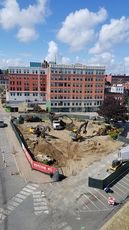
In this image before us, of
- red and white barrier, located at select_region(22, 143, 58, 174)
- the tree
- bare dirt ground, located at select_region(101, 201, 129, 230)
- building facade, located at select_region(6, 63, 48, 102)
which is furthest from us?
building facade, located at select_region(6, 63, 48, 102)

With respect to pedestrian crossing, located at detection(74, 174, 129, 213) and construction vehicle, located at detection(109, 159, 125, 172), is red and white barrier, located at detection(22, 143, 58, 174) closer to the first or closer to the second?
pedestrian crossing, located at detection(74, 174, 129, 213)

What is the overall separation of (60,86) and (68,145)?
4693 cm

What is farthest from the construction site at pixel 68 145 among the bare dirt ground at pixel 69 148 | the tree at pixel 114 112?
the tree at pixel 114 112

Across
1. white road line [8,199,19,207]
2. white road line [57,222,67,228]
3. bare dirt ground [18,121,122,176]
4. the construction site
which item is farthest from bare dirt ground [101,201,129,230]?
bare dirt ground [18,121,122,176]

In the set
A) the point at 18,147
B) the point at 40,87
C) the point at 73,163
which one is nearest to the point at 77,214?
the point at 73,163

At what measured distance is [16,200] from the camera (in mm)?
31766

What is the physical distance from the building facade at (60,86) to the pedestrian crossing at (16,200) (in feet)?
217

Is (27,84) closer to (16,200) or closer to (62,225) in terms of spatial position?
(16,200)

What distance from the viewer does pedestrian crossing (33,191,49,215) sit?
96.8ft

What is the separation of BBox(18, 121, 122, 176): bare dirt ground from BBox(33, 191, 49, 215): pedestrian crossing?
7857 mm

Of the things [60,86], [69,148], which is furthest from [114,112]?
[60,86]

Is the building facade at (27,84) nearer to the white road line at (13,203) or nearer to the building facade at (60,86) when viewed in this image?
the building facade at (60,86)

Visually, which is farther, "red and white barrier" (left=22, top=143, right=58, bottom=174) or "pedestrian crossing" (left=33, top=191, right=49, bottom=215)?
"red and white barrier" (left=22, top=143, right=58, bottom=174)

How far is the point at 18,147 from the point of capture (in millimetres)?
53781
